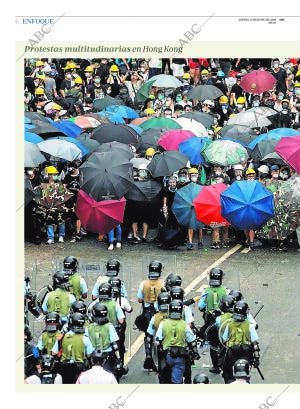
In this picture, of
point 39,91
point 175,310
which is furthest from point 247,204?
point 39,91

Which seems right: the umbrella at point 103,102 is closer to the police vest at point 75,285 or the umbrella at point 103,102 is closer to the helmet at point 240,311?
the police vest at point 75,285

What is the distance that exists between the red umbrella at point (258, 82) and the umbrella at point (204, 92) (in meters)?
0.90

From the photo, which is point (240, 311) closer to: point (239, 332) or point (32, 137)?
point (239, 332)

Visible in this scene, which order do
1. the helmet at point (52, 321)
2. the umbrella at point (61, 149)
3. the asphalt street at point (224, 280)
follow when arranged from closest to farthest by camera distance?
the helmet at point (52, 321)
the asphalt street at point (224, 280)
the umbrella at point (61, 149)

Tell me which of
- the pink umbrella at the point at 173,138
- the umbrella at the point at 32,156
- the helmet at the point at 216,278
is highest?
the pink umbrella at the point at 173,138

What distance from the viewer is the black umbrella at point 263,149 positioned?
25.5 metres

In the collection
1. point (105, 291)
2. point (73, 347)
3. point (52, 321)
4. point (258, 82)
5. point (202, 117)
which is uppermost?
point (258, 82)

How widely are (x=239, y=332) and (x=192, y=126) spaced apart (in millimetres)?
9747

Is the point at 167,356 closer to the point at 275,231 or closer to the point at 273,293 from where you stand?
the point at 273,293

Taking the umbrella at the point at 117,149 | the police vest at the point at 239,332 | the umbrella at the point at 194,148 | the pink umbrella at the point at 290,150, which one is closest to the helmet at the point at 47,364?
the police vest at the point at 239,332

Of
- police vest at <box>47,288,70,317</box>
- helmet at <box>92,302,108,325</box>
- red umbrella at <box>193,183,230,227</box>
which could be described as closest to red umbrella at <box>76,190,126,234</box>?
red umbrella at <box>193,183,230,227</box>

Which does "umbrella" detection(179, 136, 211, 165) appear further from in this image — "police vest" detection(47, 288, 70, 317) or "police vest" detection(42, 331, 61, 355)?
"police vest" detection(42, 331, 61, 355)

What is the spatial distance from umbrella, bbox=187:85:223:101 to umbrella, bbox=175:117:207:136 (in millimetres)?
2444

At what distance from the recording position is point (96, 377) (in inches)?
655
